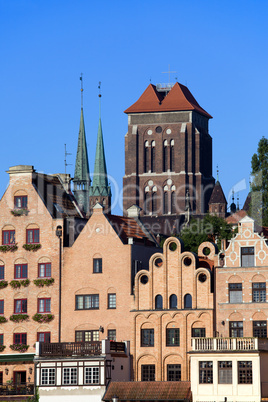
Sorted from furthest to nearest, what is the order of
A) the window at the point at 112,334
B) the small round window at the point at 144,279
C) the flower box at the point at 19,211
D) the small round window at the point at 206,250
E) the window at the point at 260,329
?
the flower box at the point at 19,211 < the small round window at the point at 206,250 < the window at the point at 112,334 < the small round window at the point at 144,279 < the window at the point at 260,329

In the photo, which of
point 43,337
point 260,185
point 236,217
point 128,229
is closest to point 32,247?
point 43,337

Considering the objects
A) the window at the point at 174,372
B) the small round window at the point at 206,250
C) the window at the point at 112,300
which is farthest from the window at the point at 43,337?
the small round window at the point at 206,250

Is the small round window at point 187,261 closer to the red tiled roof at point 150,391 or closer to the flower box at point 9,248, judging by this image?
the red tiled roof at point 150,391

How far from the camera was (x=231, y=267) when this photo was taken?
87812 millimetres

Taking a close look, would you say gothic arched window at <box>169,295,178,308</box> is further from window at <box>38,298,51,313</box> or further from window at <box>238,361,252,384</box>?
window at <box>38,298,51,313</box>

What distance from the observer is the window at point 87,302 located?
92.7 metres

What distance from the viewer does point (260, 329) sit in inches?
3383

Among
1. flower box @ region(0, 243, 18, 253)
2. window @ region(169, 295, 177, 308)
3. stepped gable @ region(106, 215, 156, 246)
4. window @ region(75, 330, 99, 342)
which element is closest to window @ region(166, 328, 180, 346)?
window @ region(169, 295, 177, 308)

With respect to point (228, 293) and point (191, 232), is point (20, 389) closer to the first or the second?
point (228, 293)

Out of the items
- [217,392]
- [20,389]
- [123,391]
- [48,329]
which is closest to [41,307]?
[48,329]

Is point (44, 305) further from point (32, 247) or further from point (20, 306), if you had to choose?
point (32, 247)

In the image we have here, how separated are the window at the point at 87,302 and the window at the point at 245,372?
1635 cm

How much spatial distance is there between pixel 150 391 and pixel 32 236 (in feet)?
66.7

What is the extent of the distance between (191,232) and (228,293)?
1036 inches
